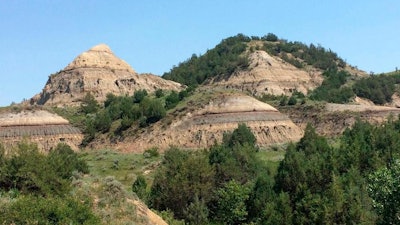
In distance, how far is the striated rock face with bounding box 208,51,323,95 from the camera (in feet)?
383

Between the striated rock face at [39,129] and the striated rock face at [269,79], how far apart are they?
143 feet

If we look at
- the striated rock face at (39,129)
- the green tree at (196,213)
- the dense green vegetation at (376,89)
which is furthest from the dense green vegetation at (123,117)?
the dense green vegetation at (376,89)

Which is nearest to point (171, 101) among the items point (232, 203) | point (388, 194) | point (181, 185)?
point (181, 185)

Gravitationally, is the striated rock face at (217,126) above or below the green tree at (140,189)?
above

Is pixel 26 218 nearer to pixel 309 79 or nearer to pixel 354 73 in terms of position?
pixel 309 79

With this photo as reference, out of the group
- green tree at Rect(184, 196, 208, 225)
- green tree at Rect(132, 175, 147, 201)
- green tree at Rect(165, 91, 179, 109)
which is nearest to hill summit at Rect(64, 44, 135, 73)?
green tree at Rect(165, 91, 179, 109)

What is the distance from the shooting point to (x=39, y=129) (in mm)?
83250

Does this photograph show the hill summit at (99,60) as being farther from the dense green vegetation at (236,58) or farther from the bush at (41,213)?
the bush at (41,213)

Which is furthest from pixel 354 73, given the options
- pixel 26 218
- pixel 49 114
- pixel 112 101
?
pixel 26 218

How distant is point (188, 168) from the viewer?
41656 millimetres

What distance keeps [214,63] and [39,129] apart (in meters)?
61.3

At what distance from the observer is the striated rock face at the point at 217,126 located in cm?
7850

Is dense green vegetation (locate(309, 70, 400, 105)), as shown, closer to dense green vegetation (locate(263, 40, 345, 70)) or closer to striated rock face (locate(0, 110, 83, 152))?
dense green vegetation (locate(263, 40, 345, 70))

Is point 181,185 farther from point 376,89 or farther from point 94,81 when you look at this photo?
point 376,89
